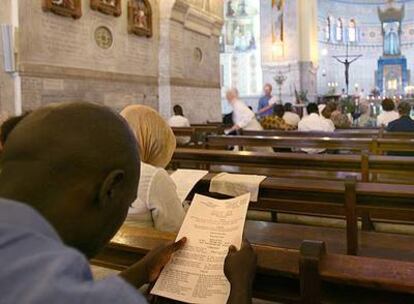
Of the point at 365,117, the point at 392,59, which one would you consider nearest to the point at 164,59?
the point at 365,117

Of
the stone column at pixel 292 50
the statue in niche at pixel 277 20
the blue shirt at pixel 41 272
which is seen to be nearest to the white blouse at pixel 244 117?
the blue shirt at pixel 41 272

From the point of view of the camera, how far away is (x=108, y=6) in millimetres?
8711

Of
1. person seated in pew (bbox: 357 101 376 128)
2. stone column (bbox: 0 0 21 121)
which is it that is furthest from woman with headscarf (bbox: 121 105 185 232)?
person seated in pew (bbox: 357 101 376 128)

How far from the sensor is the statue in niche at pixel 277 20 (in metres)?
18.4

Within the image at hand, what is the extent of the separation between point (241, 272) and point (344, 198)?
1280 mm

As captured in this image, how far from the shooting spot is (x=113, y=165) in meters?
0.82

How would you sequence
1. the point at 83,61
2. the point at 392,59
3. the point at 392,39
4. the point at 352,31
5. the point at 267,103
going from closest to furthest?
the point at 83,61
the point at 267,103
the point at 392,59
the point at 392,39
the point at 352,31

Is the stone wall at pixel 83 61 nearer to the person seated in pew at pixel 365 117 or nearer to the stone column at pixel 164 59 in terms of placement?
the stone column at pixel 164 59

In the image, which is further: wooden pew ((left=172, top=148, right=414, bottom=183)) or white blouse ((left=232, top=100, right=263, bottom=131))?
white blouse ((left=232, top=100, right=263, bottom=131))

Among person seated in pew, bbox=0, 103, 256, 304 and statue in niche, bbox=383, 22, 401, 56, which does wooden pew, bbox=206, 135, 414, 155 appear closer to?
person seated in pew, bbox=0, 103, 256, 304

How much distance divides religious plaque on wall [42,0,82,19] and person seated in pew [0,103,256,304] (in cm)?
725

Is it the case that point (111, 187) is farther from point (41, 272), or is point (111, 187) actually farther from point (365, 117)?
point (365, 117)

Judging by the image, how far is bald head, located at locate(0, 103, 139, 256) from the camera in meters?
0.75

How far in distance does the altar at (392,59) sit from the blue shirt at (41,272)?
25.5m
